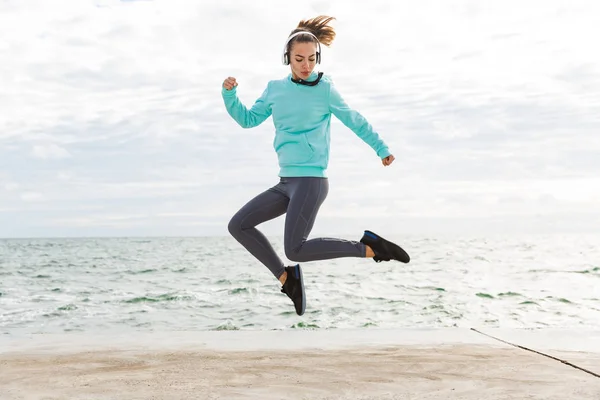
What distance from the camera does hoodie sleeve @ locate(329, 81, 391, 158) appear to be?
15.9ft

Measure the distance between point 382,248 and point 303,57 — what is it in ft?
4.52

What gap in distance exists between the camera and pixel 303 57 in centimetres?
477

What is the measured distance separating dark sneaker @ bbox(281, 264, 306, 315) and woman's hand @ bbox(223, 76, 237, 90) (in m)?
1.30

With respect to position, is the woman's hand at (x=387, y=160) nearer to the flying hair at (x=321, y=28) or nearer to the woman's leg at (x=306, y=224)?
the woman's leg at (x=306, y=224)

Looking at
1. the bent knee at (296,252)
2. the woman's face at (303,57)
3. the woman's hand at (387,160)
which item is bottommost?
the bent knee at (296,252)

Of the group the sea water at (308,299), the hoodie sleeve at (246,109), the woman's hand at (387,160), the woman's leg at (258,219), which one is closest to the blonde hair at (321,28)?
the hoodie sleeve at (246,109)

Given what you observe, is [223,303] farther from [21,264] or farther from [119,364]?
[21,264]

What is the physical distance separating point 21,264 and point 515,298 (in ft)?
74.9

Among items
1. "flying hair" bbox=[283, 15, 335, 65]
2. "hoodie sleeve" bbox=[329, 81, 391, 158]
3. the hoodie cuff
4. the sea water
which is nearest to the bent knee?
"hoodie sleeve" bbox=[329, 81, 391, 158]

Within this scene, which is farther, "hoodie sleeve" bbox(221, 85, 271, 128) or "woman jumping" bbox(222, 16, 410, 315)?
"hoodie sleeve" bbox(221, 85, 271, 128)

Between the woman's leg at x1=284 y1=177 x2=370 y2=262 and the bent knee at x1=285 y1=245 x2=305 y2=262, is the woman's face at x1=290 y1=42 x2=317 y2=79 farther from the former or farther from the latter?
the bent knee at x1=285 y1=245 x2=305 y2=262

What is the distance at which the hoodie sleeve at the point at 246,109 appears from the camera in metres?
4.96

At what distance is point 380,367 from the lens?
15.7 feet

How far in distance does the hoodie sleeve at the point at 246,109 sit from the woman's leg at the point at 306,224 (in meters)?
0.50
